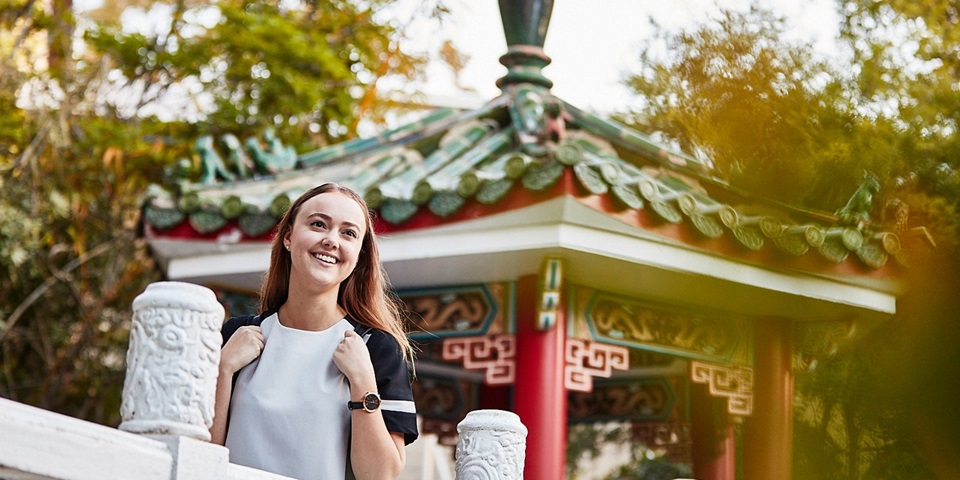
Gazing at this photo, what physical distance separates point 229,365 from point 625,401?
454cm

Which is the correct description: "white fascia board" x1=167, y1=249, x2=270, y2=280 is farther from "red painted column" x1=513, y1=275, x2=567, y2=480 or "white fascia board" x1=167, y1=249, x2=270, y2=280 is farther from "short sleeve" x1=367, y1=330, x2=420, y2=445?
"short sleeve" x1=367, y1=330, x2=420, y2=445

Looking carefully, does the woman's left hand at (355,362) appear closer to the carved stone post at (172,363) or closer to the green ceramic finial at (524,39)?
the carved stone post at (172,363)

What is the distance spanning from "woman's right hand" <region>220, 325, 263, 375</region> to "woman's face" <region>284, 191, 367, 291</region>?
0.13 meters

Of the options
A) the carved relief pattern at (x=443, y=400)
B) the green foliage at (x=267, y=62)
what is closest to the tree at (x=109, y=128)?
the green foliage at (x=267, y=62)

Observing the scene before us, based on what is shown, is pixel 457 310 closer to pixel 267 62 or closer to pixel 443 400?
pixel 443 400

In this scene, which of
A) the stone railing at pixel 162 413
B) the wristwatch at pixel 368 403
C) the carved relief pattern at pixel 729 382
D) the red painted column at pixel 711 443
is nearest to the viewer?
the stone railing at pixel 162 413

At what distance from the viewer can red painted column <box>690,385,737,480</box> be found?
17.4ft

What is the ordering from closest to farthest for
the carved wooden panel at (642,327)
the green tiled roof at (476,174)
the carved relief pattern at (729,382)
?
the green tiled roof at (476,174)
the carved wooden panel at (642,327)
the carved relief pattern at (729,382)

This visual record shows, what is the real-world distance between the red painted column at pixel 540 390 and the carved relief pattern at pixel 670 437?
2032mm

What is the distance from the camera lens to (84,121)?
8.02 m

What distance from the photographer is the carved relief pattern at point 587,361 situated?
4293 mm

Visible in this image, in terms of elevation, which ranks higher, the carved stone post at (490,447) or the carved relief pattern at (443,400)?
the carved relief pattern at (443,400)

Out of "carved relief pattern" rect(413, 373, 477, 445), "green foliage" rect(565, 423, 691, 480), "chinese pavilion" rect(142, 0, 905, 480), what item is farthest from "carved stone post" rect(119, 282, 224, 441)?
"green foliage" rect(565, 423, 691, 480)

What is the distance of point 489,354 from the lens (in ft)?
14.6
